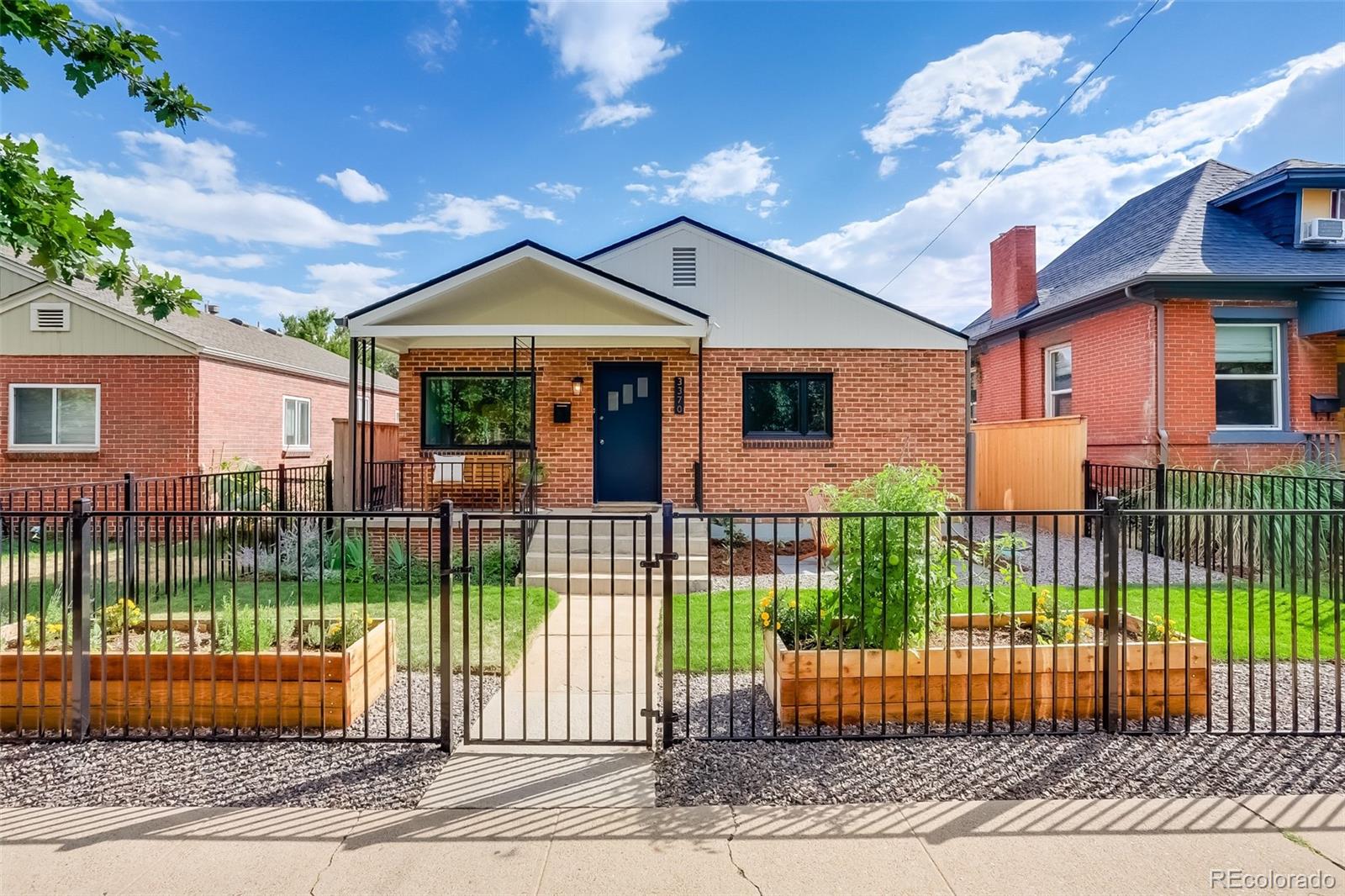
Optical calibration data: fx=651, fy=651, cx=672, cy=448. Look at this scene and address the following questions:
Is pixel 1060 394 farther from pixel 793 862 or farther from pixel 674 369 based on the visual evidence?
pixel 793 862

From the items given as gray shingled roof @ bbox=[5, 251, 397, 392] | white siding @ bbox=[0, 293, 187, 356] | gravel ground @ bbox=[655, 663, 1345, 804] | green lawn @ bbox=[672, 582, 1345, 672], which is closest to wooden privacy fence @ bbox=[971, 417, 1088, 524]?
green lawn @ bbox=[672, 582, 1345, 672]

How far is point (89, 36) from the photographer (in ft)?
13.9

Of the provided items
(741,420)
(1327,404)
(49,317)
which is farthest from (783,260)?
(49,317)

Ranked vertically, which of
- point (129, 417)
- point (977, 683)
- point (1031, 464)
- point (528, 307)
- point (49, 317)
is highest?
point (49, 317)

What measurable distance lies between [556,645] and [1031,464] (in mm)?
9800

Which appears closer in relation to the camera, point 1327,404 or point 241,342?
point 1327,404

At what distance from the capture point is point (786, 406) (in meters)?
10.7

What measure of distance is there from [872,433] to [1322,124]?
1301 cm

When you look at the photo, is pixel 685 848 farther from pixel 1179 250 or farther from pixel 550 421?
pixel 1179 250

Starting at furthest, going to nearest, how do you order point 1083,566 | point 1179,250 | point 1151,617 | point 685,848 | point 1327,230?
point 1327,230
point 1179,250
point 1083,566
point 1151,617
point 685,848

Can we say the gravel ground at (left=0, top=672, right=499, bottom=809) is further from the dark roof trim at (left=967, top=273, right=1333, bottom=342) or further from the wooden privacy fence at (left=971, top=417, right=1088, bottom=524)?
the dark roof trim at (left=967, top=273, right=1333, bottom=342)

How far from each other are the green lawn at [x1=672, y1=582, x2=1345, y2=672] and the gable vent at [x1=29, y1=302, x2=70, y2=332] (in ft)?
42.4

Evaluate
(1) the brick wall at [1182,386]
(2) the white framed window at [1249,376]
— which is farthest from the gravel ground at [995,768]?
(2) the white framed window at [1249,376]

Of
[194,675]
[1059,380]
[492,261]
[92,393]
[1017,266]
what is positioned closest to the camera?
[194,675]
